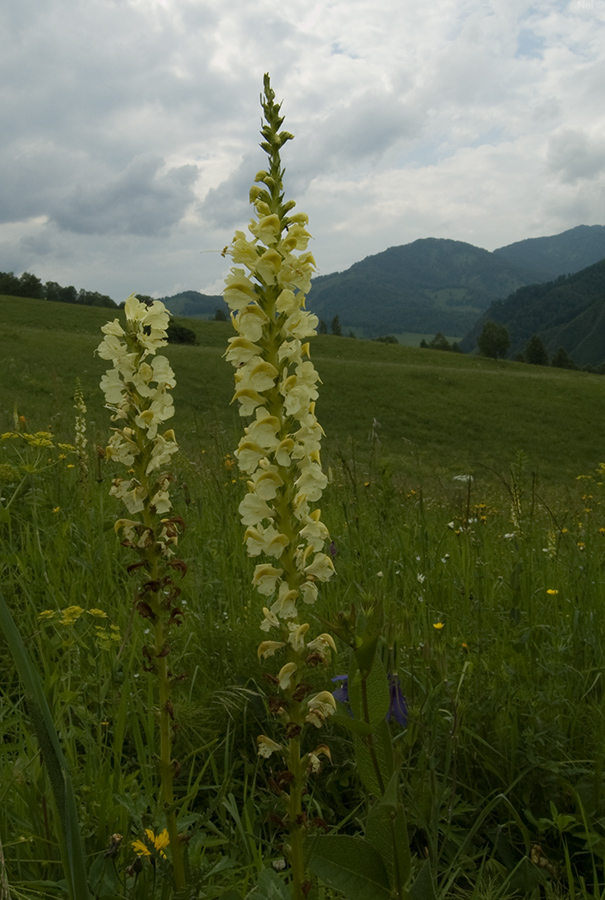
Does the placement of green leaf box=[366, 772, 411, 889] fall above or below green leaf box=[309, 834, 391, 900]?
above

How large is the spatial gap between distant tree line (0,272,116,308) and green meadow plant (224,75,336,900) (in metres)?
70.5

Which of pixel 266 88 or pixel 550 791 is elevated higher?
pixel 266 88

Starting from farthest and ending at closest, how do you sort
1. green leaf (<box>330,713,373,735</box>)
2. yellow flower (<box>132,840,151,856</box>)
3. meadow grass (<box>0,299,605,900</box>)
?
meadow grass (<box>0,299,605,900</box>) < yellow flower (<box>132,840,151,856</box>) < green leaf (<box>330,713,373,735</box>)

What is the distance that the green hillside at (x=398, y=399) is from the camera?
27422mm

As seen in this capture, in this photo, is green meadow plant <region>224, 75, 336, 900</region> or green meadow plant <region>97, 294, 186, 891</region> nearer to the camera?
green meadow plant <region>224, 75, 336, 900</region>

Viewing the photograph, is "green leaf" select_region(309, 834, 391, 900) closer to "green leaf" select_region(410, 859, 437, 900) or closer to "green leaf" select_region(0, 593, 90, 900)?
"green leaf" select_region(410, 859, 437, 900)

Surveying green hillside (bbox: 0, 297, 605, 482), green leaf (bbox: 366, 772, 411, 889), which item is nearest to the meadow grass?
green leaf (bbox: 366, 772, 411, 889)

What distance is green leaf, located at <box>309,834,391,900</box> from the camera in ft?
4.40

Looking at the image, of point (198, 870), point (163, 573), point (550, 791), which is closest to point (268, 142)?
point (163, 573)

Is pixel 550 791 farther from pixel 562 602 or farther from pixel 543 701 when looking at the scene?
pixel 562 602

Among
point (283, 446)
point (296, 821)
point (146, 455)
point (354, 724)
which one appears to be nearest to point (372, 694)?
point (354, 724)

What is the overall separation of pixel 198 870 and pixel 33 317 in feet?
171

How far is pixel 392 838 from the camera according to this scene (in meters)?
1.31

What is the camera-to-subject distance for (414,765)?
2596mm
